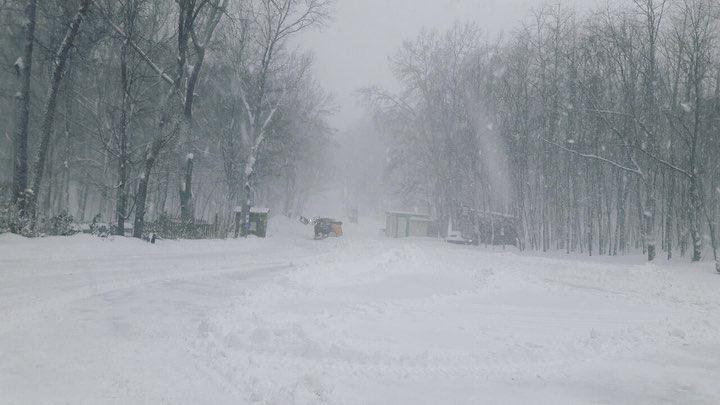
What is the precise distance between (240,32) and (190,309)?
2704cm

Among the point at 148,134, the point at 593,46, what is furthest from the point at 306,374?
the point at 148,134

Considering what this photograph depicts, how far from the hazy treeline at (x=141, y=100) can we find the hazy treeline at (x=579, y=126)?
956 centimetres

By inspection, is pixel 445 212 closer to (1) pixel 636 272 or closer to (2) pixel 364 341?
(1) pixel 636 272

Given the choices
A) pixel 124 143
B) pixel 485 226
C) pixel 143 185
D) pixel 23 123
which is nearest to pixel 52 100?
pixel 23 123

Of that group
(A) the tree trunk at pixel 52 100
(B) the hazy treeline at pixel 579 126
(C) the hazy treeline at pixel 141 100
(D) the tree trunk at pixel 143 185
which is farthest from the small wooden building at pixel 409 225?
(A) the tree trunk at pixel 52 100

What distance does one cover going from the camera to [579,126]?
103ft

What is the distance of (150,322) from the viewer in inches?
282

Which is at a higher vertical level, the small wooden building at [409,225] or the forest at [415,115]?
the forest at [415,115]

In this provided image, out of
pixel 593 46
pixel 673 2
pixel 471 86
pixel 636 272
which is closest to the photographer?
pixel 636 272

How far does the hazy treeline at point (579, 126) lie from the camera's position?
24609 mm

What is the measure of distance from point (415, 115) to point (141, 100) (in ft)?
82.7

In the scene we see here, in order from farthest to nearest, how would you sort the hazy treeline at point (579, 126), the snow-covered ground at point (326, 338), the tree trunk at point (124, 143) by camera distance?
the hazy treeline at point (579, 126)
the tree trunk at point (124, 143)
the snow-covered ground at point (326, 338)

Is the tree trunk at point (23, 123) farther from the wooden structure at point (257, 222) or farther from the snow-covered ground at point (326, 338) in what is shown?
the wooden structure at point (257, 222)

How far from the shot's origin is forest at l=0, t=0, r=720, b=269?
2017cm
